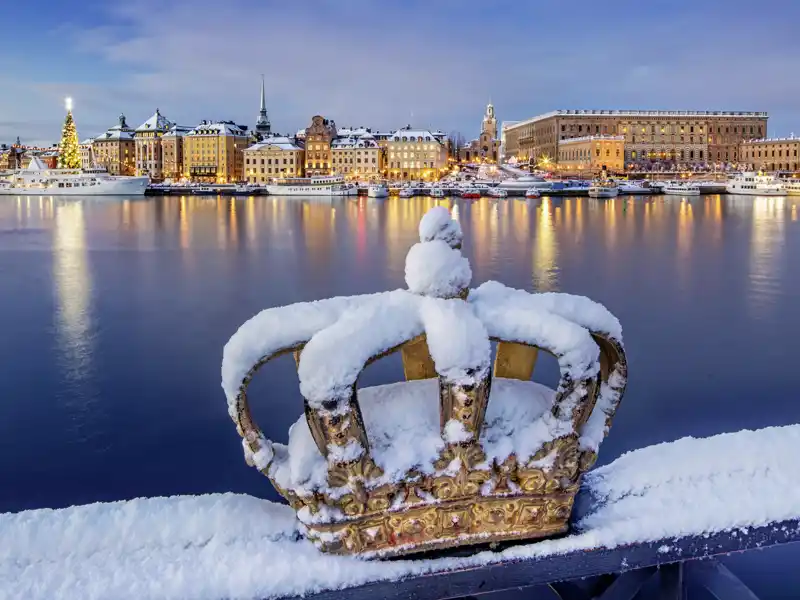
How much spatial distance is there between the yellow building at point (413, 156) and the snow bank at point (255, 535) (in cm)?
8394

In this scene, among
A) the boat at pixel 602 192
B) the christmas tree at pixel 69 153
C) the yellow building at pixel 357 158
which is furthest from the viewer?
the yellow building at pixel 357 158

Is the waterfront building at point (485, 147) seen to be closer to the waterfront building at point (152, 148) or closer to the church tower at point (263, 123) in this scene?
the church tower at point (263, 123)

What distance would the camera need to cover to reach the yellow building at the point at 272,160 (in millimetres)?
83250

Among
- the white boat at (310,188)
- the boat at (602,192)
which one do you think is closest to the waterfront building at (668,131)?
the boat at (602,192)

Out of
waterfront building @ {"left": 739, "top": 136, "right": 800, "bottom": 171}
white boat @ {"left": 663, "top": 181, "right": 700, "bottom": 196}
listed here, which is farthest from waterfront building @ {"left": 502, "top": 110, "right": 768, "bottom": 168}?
white boat @ {"left": 663, "top": 181, "right": 700, "bottom": 196}

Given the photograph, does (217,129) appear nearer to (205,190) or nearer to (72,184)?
(205,190)

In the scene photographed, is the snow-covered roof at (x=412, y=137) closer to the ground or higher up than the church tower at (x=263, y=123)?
closer to the ground

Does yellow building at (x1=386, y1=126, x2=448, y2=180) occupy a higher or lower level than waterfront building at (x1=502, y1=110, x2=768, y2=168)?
lower

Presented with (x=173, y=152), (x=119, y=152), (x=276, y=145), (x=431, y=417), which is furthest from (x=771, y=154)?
Answer: (x=431, y=417)

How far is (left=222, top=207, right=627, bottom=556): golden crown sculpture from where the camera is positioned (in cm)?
209

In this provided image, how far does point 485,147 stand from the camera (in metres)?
122

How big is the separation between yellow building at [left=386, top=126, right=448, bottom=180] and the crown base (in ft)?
276

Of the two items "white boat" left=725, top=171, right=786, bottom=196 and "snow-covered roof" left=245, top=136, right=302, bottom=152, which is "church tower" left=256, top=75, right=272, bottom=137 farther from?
"white boat" left=725, top=171, right=786, bottom=196

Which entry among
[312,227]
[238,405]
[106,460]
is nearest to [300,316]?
[238,405]
